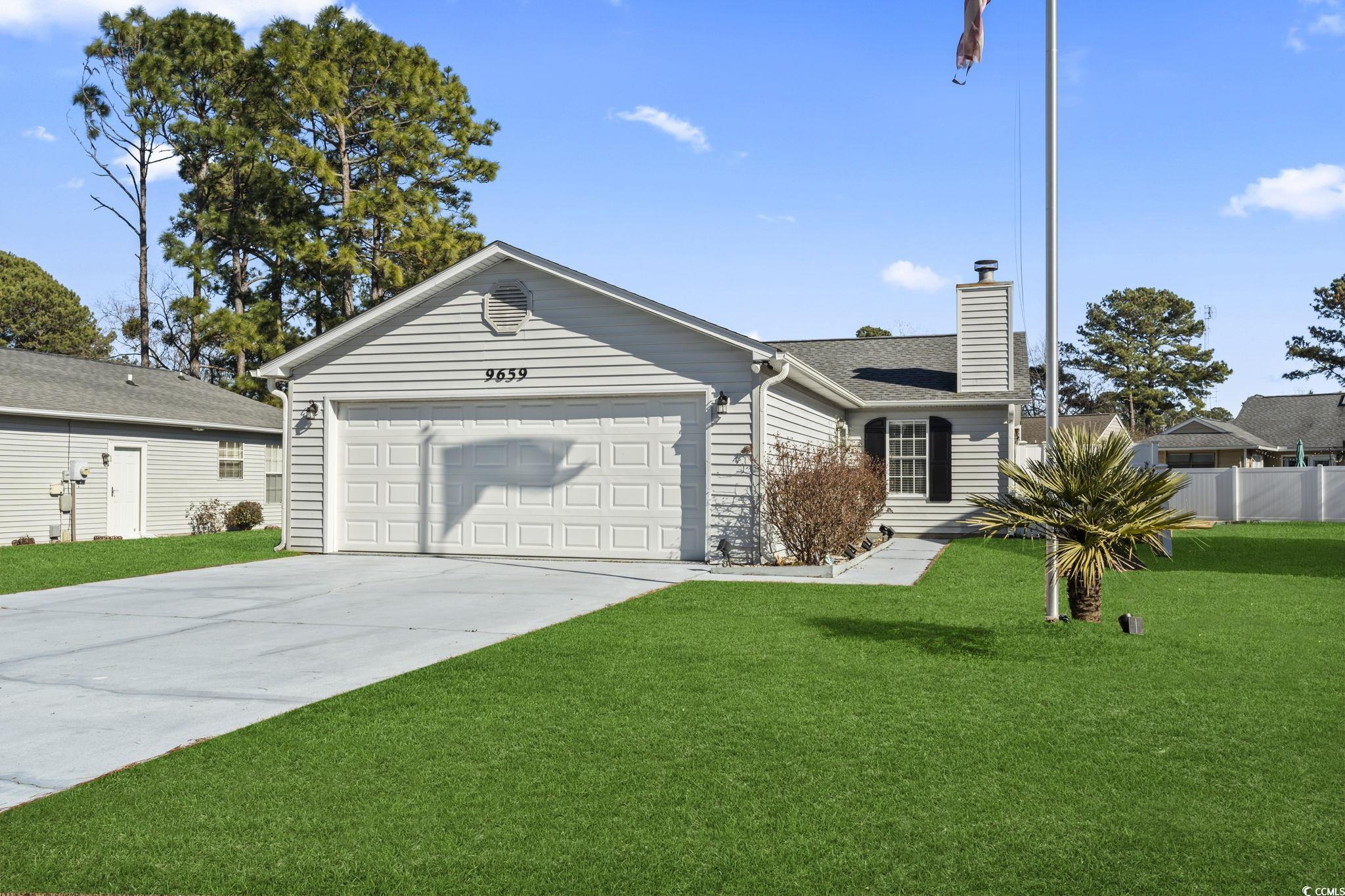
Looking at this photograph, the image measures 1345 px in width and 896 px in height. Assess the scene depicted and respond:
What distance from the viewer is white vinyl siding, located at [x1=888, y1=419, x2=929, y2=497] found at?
19797 millimetres

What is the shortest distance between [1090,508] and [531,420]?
895 centimetres

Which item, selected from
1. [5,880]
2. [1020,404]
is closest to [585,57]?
[1020,404]

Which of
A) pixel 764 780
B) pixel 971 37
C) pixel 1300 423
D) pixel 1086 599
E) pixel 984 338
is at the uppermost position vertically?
pixel 971 37

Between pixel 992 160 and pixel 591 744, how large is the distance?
7.90 m

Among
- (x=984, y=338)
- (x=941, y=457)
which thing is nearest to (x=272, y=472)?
(x=941, y=457)

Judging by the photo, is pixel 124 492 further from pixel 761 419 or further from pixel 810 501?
pixel 810 501

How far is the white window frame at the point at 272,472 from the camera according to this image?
24.7 meters

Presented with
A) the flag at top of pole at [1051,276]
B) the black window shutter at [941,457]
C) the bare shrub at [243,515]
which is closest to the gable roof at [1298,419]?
the black window shutter at [941,457]

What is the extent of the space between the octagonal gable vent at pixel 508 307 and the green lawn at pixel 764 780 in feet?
25.6

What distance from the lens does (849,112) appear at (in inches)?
665

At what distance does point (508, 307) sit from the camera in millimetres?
14680

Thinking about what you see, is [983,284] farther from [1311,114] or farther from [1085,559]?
[1085,559]

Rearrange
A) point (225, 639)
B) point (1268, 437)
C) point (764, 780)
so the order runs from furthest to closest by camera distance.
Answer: point (1268, 437), point (225, 639), point (764, 780)

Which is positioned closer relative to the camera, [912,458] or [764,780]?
[764,780]
